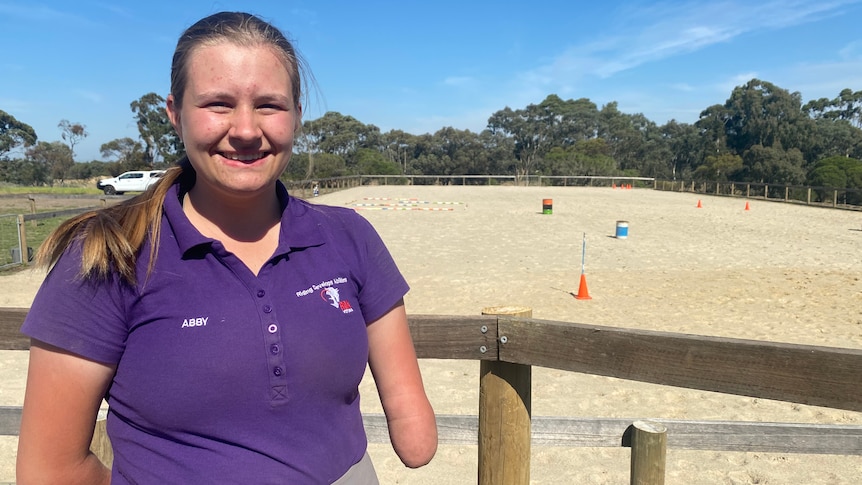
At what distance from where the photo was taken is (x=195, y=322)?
1.06m

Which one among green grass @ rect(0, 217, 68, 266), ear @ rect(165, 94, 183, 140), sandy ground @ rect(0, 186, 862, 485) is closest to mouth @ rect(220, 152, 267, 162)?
ear @ rect(165, 94, 183, 140)

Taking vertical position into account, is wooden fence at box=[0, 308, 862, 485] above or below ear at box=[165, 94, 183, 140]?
below

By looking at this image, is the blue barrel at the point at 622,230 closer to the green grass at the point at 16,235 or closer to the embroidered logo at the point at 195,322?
the green grass at the point at 16,235

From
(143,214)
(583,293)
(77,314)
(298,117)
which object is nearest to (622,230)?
(583,293)

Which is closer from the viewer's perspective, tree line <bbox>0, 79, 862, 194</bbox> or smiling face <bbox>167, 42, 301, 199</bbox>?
smiling face <bbox>167, 42, 301, 199</bbox>

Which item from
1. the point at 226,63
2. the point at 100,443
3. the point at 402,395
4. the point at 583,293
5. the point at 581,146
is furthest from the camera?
the point at 581,146

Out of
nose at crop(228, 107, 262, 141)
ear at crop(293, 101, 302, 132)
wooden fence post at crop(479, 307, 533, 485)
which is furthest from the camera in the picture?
wooden fence post at crop(479, 307, 533, 485)

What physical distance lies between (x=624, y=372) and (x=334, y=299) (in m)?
0.95

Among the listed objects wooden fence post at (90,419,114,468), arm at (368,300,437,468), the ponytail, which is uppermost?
the ponytail

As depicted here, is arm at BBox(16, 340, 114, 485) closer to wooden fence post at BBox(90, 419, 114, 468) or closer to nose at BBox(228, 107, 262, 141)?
nose at BBox(228, 107, 262, 141)

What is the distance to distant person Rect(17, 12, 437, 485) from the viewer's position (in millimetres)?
1024

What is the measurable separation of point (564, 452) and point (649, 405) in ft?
4.16

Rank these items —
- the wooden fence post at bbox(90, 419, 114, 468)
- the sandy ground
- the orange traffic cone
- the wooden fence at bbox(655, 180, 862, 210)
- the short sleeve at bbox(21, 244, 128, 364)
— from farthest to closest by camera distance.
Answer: the wooden fence at bbox(655, 180, 862, 210) → the orange traffic cone → the sandy ground → the wooden fence post at bbox(90, 419, 114, 468) → the short sleeve at bbox(21, 244, 128, 364)

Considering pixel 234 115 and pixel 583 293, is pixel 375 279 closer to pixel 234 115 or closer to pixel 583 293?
pixel 234 115
